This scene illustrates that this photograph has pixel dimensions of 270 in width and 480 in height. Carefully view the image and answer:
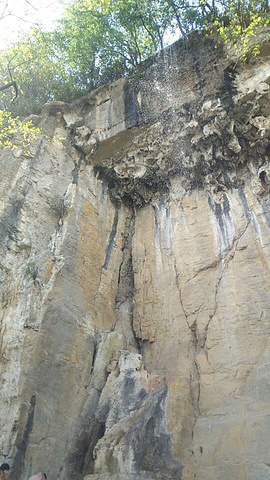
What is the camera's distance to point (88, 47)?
15.3m

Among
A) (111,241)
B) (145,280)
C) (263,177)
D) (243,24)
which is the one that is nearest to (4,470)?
(145,280)

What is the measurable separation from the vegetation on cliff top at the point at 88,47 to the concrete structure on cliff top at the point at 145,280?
1.70m

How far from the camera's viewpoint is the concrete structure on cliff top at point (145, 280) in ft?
27.0

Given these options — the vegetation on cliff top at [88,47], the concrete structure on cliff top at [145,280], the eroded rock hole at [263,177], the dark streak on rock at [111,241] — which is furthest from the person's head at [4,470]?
the vegetation on cliff top at [88,47]

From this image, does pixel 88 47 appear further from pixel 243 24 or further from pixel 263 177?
pixel 263 177

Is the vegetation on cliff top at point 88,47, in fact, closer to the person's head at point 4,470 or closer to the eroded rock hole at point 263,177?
the eroded rock hole at point 263,177

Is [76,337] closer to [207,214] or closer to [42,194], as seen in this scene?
[42,194]

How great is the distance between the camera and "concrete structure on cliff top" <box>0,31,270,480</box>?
8.24 meters

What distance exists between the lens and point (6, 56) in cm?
1385

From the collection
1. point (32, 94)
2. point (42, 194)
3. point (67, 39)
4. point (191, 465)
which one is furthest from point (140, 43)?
point (191, 465)

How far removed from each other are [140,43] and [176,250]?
29.2ft

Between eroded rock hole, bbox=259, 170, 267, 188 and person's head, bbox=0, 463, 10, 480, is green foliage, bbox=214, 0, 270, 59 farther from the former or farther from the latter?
person's head, bbox=0, 463, 10, 480

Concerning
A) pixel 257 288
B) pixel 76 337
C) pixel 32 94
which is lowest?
pixel 76 337

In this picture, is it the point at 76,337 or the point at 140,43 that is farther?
the point at 140,43
